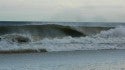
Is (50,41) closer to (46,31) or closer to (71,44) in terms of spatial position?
(71,44)

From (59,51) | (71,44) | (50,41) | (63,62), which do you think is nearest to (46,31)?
(50,41)

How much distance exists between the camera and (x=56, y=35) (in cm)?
2128

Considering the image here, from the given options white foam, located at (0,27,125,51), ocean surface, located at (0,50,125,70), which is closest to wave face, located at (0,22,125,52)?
white foam, located at (0,27,125,51)

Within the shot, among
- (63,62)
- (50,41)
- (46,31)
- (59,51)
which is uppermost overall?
(63,62)

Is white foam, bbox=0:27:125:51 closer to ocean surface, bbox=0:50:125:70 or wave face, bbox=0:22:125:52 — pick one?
wave face, bbox=0:22:125:52

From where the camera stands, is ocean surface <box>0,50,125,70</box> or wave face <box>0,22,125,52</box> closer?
ocean surface <box>0,50,125,70</box>

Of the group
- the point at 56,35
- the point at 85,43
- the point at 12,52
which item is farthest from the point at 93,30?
the point at 12,52

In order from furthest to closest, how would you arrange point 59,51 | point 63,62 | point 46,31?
point 46,31, point 59,51, point 63,62

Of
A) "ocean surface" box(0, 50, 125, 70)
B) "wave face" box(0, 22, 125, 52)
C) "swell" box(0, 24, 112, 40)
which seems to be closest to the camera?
"ocean surface" box(0, 50, 125, 70)

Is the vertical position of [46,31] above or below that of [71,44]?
below

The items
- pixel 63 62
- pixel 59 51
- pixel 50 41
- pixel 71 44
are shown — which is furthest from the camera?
pixel 50 41

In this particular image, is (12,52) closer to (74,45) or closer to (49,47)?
(49,47)

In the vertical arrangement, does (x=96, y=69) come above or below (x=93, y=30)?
above

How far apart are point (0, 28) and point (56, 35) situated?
13.4ft
